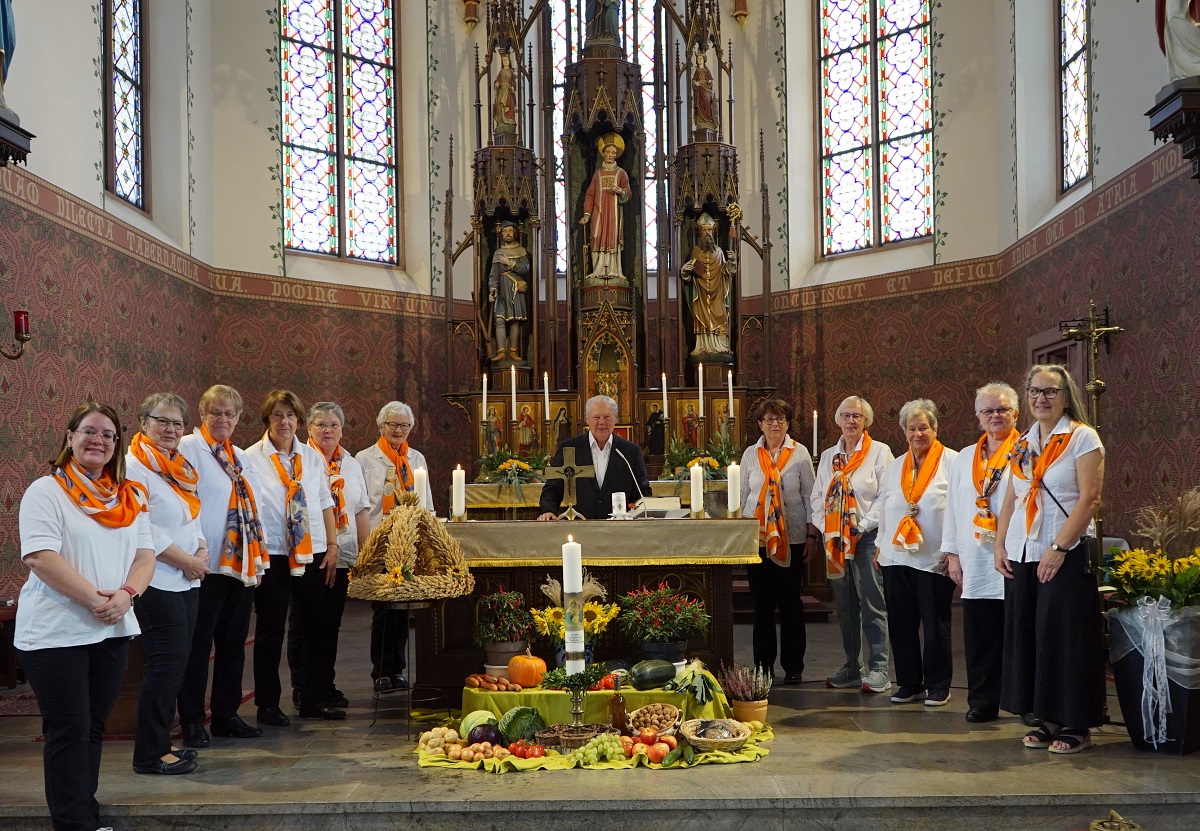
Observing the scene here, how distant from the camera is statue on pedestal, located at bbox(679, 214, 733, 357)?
1122 cm

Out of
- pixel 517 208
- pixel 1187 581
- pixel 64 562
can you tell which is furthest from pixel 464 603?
pixel 517 208

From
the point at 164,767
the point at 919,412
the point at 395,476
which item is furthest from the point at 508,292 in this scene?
the point at 164,767

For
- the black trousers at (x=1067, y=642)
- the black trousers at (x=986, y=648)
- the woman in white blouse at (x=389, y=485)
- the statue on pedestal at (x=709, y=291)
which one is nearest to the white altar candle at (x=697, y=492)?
the black trousers at (x=986, y=648)

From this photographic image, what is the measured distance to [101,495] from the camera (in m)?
3.93

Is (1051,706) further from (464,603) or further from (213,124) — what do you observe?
(213,124)

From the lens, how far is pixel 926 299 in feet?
37.8

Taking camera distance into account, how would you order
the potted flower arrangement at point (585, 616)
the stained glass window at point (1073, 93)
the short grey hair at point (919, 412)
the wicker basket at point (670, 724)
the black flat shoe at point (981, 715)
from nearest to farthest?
the wicker basket at point (670, 724) < the potted flower arrangement at point (585, 616) < the black flat shoe at point (981, 715) < the short grey hair at point (919, 412) < the stained glass window at point (1073, 93)

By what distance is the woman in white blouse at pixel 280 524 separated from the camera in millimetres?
5594

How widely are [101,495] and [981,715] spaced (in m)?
3.99

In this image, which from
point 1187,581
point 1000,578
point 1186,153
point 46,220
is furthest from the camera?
point 46,220

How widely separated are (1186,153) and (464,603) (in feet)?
13.9

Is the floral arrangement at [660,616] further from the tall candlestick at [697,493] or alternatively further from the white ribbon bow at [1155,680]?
the white ribbon bow at [1155,680]

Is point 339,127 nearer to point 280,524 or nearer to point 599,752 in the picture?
point 280,524

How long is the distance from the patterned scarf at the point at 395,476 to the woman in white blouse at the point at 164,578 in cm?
202
